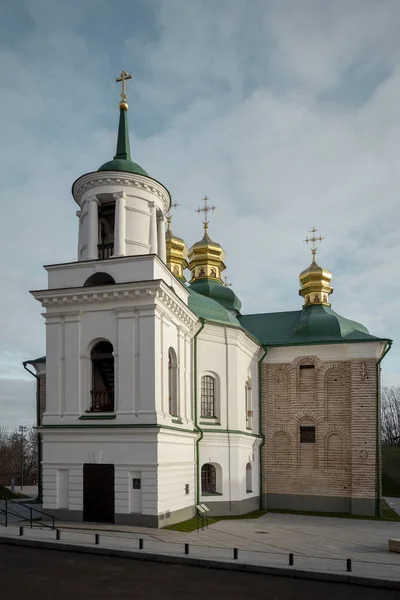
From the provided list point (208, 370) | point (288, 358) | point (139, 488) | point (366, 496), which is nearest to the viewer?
point (139, 488)

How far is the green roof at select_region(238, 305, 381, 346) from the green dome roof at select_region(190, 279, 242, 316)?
115 centimetres

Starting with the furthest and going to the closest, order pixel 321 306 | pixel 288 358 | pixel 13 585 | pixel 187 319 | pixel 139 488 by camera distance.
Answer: pixel 321 306 → pixel 288 358 → pixel 187 319 → pixel 139 488 → pixel 13 585

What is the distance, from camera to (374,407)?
2845 cm

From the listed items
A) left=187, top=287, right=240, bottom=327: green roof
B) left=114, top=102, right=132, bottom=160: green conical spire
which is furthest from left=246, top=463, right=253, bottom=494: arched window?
left=114, top=102, right=132, bottom=160: green conical spire

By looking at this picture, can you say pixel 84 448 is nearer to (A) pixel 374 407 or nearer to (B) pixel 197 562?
(B) pixel 197 562

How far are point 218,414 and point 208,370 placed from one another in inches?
78.0

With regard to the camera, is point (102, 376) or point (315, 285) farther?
point (315, 285)

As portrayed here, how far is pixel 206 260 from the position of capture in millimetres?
35469

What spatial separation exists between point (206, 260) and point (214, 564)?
76.6 ft

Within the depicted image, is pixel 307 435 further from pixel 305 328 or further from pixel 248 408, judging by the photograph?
pixel 305 328

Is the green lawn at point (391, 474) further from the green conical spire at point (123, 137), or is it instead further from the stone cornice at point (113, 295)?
the green conical spire at point (123, 137)

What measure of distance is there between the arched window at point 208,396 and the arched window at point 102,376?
4.60m

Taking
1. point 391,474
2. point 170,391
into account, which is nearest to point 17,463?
point 391,474

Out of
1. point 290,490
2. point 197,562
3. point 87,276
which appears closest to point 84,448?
point 87,276
